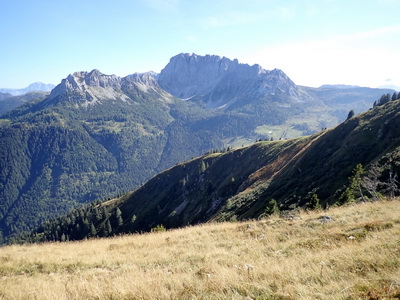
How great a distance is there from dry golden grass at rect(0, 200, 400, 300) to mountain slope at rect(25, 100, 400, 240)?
23.9m

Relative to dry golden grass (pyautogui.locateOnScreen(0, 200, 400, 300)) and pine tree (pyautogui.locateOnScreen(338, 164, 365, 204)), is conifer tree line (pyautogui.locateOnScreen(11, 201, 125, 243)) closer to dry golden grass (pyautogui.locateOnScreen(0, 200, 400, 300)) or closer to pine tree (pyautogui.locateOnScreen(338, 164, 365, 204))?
pine tree (pyautogui.locateOnScreen(338, 164, 365, 204))

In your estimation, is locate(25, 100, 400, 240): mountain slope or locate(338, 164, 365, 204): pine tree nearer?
locate(338, 164, 365, 204): pine tree

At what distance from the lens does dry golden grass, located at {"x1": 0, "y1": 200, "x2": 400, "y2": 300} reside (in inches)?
280

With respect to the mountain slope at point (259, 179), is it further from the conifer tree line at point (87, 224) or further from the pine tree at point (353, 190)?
the pine tree at point (353, 190)

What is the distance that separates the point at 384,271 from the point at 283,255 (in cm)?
435

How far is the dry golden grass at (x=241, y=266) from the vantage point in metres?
7.12

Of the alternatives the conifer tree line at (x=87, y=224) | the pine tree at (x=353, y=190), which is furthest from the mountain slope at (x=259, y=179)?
the pine tree at (x=353, y=190)

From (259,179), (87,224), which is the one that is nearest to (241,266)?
→ (259,179)

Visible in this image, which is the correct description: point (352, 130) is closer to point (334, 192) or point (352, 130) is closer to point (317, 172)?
point (317, 172)

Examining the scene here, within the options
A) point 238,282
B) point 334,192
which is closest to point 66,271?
point 238,282

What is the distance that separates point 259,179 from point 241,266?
73.0 meters

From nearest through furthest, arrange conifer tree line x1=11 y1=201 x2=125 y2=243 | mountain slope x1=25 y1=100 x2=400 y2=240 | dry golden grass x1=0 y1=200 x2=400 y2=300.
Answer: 1. dry golden grass x1=0 y1=200 x2=400 y2=300
2. mountain slope x1=25 y1=100 x2=400 y2=240
3. conifer tree line x1=11 y1=201 x2=125 y2=243

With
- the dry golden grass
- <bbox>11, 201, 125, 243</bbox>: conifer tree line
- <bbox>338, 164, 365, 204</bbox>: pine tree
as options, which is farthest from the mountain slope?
the dry golden grass

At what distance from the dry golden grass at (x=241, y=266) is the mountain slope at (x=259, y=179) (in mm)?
23900
